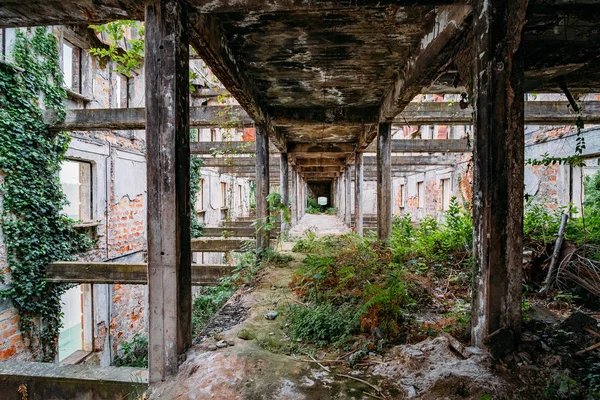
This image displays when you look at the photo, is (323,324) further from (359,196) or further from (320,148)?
(320,148)

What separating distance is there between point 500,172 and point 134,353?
10.8m

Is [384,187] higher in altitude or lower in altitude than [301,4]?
lower

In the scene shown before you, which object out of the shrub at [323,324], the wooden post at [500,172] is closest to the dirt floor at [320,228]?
the shrub at [323,324]

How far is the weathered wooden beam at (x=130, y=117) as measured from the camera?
245 inches

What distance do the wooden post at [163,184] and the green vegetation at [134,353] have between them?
808 centimetres

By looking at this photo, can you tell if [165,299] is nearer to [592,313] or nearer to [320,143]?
[592,313]

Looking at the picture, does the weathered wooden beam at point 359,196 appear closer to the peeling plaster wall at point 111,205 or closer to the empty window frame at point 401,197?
the peeling plaster wall at point 111,205

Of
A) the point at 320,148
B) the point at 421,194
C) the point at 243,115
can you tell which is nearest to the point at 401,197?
the point at 421,194

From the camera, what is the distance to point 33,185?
6.76 meters

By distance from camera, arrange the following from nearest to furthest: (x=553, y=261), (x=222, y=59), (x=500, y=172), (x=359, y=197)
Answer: (x=500, y=172), (x=222, y=59), (x=553, y=261), (x=359, y=197)

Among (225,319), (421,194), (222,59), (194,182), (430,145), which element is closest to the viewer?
(222,59)

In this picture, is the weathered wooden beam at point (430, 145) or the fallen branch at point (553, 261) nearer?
the fallen branch at point (553, 261)

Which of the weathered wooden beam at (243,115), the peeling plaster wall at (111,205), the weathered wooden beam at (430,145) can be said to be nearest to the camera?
the weathered wooden beam at (243,115)

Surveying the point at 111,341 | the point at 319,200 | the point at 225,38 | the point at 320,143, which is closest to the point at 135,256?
the point at 111,341
